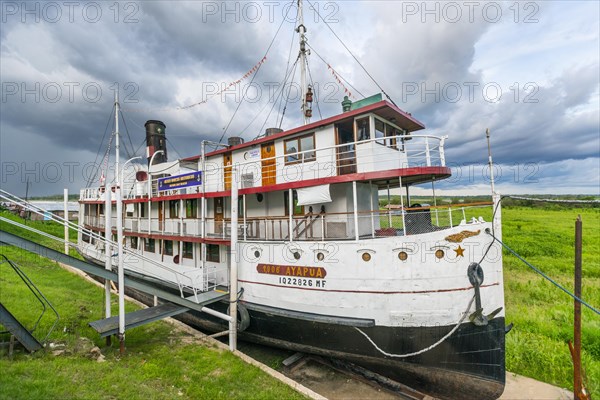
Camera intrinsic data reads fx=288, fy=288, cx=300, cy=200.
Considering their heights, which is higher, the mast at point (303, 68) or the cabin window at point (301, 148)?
the mast at point (303, 68)

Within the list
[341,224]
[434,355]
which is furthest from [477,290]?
[341,224]

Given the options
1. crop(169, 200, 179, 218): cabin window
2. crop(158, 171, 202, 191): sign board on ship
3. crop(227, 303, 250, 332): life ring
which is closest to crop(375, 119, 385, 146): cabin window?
crop(158, 171, 202, 191): sign board on ship

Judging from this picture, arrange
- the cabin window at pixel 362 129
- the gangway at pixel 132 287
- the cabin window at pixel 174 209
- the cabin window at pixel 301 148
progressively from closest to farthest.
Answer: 1. the gangway at pixel 132 287
2. the cabin window at pixel 362 129
3. the cabin window at pixel 301 148
4. the cabin window at pixel 174 209

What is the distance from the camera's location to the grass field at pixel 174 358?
6.40 metres

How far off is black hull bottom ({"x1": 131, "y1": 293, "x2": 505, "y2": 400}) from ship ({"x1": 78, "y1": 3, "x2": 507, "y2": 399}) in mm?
30

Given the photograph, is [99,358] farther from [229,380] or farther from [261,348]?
[261,348]

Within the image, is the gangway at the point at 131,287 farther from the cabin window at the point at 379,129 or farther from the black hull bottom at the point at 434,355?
the cabin window at the point at 379,129

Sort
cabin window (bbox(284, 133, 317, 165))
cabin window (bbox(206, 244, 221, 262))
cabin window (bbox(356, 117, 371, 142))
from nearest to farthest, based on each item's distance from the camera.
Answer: cabin window (bbox(356, 117, 371, 142)) → cabin window (bbox(284, 133, 317, 165)) → cabin window (bbox(206, 244, 221, 262))

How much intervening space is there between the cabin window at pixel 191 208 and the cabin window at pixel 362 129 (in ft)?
27.7

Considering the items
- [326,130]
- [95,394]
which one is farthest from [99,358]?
[326,130]

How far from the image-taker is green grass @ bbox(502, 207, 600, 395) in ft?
34.9

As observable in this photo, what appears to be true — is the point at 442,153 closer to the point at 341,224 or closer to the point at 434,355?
the point at 341,224

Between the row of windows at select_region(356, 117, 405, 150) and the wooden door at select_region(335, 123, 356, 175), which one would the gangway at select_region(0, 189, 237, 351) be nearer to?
the wooden door at select_region(335, 123, 356, 175)

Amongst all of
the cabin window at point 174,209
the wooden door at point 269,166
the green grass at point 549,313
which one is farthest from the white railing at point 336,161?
the green grass at point 549,313
